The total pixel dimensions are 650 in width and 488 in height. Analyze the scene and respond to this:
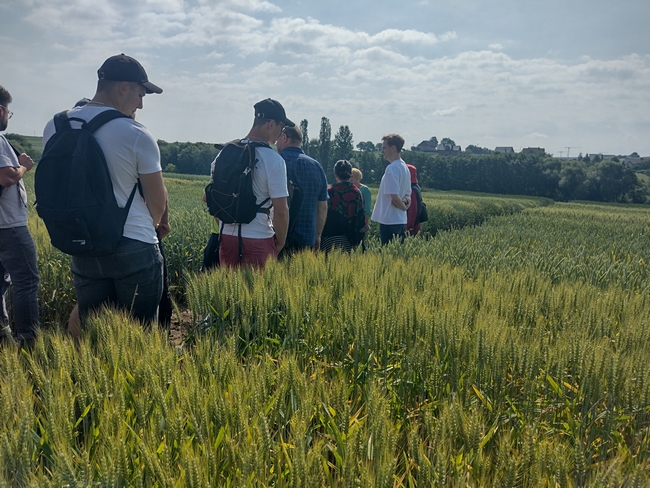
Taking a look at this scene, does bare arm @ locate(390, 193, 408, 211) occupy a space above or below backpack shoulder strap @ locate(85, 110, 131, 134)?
below

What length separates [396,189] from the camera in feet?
20.0

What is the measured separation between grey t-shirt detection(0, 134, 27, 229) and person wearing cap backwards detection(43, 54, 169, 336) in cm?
104

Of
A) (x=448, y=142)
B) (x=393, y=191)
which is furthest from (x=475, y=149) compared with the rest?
(x=393, y=191)

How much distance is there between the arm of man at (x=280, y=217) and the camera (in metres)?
3.71

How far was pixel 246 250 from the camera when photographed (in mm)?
3797

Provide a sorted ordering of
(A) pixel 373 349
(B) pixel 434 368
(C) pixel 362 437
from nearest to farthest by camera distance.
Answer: (C) pixel 362 437
(B) pixel 434 368
(A) pixel 373 349

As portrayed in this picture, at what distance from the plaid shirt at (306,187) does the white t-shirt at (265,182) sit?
2.75ft

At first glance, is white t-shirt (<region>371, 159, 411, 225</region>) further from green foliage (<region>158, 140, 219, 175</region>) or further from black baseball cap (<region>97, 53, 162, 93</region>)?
green foliage (<region>158, 140, 219, 175</region>)

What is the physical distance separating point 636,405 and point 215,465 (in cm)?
155

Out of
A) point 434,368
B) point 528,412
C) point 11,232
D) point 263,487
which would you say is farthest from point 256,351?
point 11,232

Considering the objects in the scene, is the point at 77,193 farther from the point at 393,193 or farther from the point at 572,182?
the point at 572,182

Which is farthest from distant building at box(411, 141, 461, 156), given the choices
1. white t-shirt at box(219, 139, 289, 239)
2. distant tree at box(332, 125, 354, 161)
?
white t-shirt at box(219, 139, 289, 239)

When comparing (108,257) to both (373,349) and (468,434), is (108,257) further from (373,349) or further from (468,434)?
(468,434)

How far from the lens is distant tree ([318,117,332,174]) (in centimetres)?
7950
